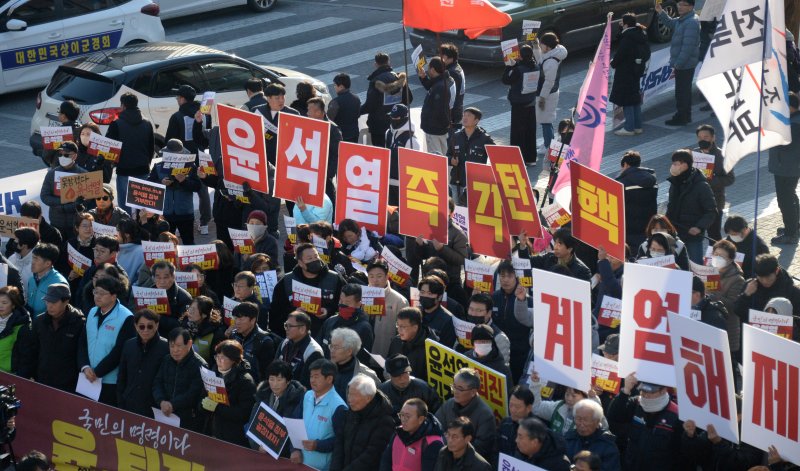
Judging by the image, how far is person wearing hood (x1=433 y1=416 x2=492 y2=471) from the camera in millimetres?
7930

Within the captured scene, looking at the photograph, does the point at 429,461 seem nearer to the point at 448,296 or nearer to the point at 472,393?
the point at 472,393

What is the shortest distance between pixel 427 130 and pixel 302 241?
4604 millimetres

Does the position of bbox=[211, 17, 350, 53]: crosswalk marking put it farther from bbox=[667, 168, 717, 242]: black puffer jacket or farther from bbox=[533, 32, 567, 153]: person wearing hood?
bbox=[667, 168, 717, 242]: black puffer jacket

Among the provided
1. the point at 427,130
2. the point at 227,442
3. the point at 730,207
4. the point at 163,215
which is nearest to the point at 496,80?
the point at 427,130

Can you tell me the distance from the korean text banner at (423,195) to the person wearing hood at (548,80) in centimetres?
561

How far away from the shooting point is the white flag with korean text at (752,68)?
9922mm

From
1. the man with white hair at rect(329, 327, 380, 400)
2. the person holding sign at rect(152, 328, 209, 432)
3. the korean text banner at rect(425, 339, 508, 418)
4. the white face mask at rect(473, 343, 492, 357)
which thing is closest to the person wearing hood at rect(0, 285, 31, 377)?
the person holding sign at rect(152, 328, 209, 432)

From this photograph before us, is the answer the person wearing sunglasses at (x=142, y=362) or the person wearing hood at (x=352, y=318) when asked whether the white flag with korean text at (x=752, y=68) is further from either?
the person wearing sunglasses at (x=142, y=362)

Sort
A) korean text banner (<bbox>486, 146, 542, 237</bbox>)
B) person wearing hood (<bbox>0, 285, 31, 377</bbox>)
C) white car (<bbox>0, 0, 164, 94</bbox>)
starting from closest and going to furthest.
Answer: person wearing hood (<bbox>0, 285, 31, 377</bbox>)
korean text banner (<bbox>486, 146, 542, 237</bbox>)
white car (<bbox>0, 0, 164, 94</bbox>)

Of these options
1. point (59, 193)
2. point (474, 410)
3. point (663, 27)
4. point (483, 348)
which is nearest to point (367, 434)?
point (474, 410)

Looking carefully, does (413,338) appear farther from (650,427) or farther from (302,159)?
(302,159)

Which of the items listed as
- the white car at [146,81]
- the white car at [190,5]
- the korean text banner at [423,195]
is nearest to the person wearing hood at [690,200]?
the korean text banner at [423,195]

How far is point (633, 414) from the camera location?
28.1 feet

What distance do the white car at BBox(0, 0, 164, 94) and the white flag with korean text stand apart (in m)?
11.8
